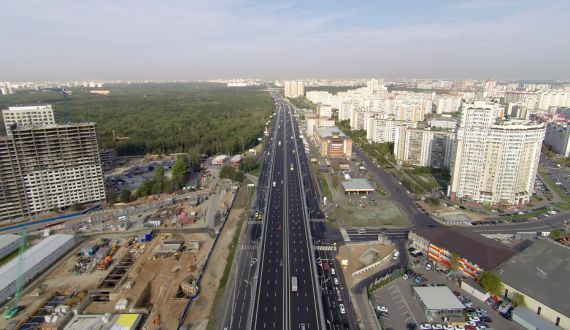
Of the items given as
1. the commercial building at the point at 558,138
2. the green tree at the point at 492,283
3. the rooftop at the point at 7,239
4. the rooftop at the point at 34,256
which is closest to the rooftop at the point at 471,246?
the green tree at the point at 492,283

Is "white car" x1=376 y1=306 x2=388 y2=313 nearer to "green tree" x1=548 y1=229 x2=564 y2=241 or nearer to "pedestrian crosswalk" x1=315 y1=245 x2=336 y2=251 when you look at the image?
"pedestrian crosswalk" x1=315 y1=245 x2=336 y2=251

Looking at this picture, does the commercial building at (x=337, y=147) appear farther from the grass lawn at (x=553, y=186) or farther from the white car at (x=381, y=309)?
the white car at (x=381, y=309)

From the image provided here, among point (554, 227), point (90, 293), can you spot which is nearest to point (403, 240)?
point (554, 227)

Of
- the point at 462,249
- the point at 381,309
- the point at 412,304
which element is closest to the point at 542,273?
the point at 462,249

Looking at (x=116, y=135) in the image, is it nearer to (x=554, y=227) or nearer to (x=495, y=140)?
(x=495, y=140)

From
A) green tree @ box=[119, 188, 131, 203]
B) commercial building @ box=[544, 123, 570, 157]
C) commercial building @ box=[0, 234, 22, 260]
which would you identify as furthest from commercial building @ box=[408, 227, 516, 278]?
commercial building @ box=[544, 123, 570, 157]

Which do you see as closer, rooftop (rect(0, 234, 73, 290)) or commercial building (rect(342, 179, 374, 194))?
rooftop (rect(0, 234, 73, 290))

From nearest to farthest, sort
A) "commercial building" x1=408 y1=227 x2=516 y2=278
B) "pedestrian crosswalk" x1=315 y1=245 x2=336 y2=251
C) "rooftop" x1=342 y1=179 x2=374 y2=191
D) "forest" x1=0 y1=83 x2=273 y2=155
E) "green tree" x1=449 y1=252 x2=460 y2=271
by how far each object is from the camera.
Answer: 1. "commercial building" x1=408 y1=227 x2=516 y2=278
2. "green tree" x1=449 y1=252 x2=460 y2=271
3. "pedestrian crosswalk" x1=315 y1=245 x2=336 y2=251
4. "rooftop" x1=342 y1=179 x2=374 y2=191
5. "forest" x1=0 y1=83 x2=273 y2=155
